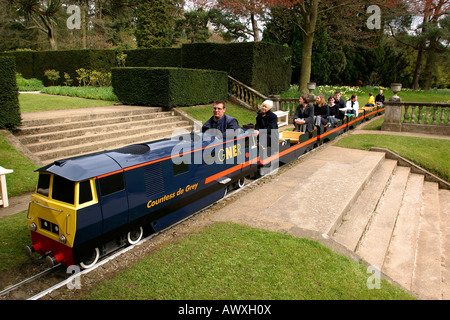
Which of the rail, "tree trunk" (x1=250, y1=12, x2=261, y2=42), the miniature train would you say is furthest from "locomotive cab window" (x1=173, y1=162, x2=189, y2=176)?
"tree trunk" (x1=250, y1=12, x2=261, y2=42)

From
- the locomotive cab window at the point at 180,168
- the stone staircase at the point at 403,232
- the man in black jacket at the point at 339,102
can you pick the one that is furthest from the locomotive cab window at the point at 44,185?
the man in black jacket at the point at 339,102

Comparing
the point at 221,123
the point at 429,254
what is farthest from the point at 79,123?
the point at 429,254

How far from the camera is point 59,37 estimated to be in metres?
44.4

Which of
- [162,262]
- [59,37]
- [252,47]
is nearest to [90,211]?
[162,262]

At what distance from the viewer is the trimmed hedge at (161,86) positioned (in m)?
16.3

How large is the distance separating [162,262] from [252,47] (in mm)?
18051

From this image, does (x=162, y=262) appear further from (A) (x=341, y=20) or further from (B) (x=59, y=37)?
(B) (x=59, y=37)

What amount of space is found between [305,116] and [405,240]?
6.20 m

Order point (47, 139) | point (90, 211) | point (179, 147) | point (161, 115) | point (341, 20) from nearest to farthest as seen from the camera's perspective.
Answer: point (90, 211) → point (179, 147) → point (47, 139) → point (161, 115) → point (341, 20)

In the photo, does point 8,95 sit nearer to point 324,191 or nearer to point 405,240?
point 324,191

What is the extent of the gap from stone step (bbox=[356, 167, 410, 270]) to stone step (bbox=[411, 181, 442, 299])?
0.62 m

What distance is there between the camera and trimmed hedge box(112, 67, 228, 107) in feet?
53.6

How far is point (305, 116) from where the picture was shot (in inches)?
474

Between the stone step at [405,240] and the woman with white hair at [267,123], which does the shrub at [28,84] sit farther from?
the stone step at [405,240]
